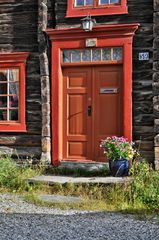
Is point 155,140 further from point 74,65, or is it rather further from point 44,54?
point 44,54

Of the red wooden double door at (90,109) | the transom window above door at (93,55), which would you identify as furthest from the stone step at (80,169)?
the transom window above door at (93,55)

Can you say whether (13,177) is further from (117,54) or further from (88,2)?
(88,2)

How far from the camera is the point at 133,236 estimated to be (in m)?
5.46

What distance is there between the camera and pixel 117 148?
8961 mm

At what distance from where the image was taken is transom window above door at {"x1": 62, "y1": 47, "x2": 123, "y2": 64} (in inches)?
385

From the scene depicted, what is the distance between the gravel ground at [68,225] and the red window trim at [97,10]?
15.0ft

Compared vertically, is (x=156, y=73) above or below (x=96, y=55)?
below

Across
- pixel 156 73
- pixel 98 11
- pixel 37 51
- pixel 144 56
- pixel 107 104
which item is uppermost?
pixel 98 11

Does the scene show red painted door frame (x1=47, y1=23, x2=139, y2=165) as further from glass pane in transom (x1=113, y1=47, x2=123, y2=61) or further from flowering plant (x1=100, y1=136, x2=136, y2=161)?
flowering plant (x1=100, y1=136, x2=136, y2=161)


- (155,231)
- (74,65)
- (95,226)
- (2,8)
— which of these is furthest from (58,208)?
(2,8)

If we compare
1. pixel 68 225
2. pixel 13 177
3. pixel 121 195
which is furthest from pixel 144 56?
pixel 68 225

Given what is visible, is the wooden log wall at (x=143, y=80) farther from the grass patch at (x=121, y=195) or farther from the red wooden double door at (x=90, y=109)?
the grass patch at (x=121, y=195)

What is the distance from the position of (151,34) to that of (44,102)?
2701mm

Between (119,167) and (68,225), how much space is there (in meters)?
3.04
